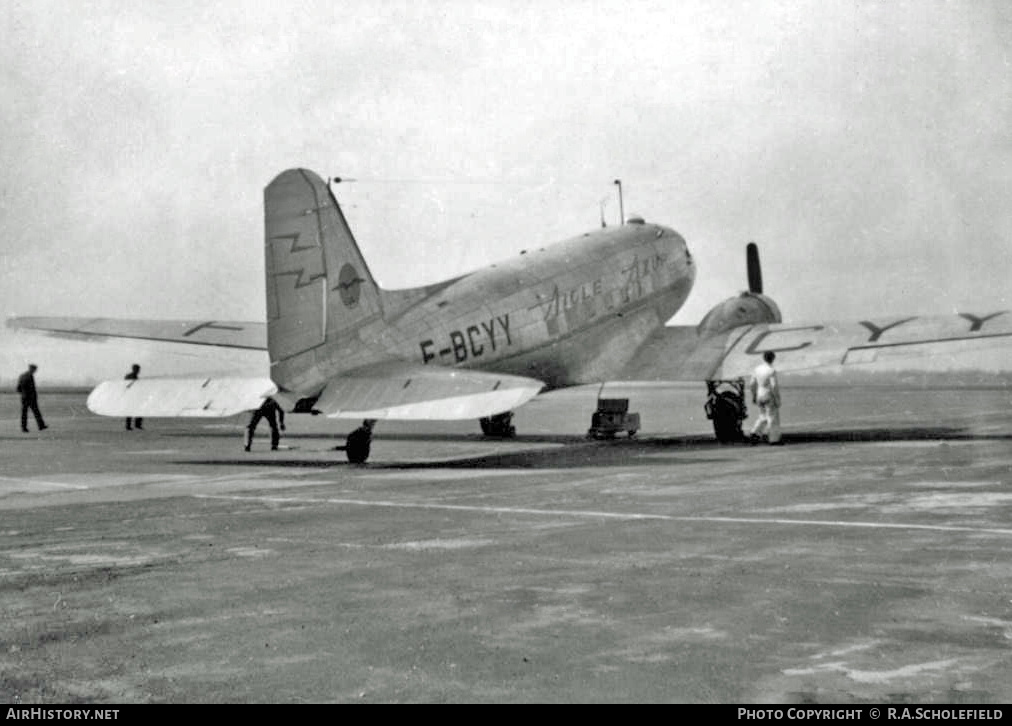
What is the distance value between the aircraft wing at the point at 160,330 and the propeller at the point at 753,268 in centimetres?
1364

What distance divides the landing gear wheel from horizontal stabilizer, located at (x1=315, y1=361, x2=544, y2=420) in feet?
28.3

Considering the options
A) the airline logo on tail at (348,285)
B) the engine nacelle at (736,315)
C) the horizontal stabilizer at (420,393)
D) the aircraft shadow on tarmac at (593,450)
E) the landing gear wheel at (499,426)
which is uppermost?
the airline logo on tail at (348,285)

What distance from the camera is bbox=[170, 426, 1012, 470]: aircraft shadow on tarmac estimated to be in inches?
836

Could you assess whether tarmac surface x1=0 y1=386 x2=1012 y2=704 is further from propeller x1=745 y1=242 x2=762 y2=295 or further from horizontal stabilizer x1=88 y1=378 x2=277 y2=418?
propeller x1=745 y1=242 x2=762 y2=295

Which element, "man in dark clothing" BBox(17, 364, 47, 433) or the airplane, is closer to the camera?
the airplane

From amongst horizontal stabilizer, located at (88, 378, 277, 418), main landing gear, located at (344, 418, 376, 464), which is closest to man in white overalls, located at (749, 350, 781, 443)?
main landing gear, located at (344, 418, 376, 464)

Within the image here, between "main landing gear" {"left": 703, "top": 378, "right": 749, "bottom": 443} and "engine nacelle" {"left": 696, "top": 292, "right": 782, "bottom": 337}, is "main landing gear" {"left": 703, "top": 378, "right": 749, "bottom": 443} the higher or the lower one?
the lower one

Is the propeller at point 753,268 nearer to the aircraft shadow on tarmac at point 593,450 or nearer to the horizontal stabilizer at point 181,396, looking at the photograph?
the aircraft shadow on tarmac at point 593,450

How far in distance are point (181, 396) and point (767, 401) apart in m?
11.9

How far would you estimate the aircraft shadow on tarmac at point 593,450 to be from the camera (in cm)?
2123

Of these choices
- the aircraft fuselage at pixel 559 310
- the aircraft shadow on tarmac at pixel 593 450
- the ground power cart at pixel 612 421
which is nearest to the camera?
the aircraft shadow on tarmac at pixel 593 450

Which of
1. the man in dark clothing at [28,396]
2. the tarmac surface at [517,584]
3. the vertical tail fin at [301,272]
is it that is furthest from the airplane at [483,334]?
the man in dark clothing at [28,396]
